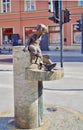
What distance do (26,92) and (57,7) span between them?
31.2 ft

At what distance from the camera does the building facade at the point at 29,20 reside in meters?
27.5

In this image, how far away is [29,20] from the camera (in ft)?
98.6

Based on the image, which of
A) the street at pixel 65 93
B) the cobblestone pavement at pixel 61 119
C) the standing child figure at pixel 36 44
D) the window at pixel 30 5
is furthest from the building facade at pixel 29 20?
the standing child figure at pixel 36 44

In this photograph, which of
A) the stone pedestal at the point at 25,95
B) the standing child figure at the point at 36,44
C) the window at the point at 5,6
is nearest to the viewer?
the standing child figure at the point at 36,44

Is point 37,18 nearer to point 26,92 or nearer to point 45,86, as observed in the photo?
point 45,86

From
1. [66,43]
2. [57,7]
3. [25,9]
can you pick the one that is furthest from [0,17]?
[57,7]

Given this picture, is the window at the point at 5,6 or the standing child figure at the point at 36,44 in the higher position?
the window at the point at 5,6

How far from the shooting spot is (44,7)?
29.1 metres

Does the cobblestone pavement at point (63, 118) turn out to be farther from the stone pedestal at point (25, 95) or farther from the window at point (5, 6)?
the window at point (5, 6)

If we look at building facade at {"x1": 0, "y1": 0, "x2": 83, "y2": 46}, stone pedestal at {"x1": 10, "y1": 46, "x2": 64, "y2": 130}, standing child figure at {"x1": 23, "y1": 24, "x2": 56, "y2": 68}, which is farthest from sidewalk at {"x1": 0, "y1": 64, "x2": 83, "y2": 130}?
building facade at {"x1": 0, "y1": 0, "x2": 83, "y2": 46}

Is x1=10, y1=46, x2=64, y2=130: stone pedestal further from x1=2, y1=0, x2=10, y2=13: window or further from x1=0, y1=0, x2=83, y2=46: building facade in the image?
x1=2, y1=0, x2=10, y2=13: window

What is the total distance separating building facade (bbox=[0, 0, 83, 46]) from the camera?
27531 mm

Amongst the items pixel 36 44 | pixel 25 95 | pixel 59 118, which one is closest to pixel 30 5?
pixel 59 118

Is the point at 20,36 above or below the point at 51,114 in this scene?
above
